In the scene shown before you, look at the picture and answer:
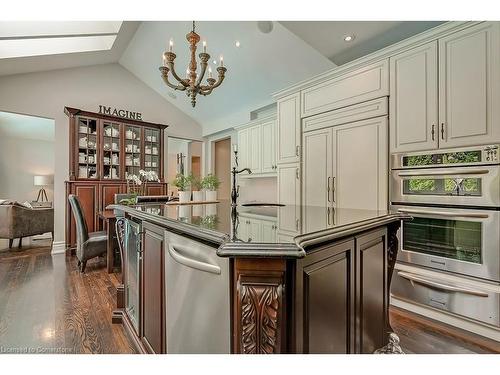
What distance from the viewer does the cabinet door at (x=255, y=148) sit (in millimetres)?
4344

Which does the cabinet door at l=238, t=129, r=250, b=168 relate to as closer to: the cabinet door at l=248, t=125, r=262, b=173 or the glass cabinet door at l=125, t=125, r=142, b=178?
the cabinet door at l=248, t=125, r=262, b=173

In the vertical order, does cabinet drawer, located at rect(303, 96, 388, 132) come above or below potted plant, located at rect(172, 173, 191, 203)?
above

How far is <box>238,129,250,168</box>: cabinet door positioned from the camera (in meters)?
4.63

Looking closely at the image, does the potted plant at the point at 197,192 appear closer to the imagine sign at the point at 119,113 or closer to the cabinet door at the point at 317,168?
the cabinet door at the point at 317,168

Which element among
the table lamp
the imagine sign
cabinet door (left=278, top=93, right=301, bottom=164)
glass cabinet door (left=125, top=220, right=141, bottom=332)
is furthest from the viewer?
the table lamp

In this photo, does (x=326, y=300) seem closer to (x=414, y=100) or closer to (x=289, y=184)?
(x=414, y=100)

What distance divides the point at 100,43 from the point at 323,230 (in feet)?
16.0

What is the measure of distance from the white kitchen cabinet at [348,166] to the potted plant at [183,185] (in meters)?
1.19

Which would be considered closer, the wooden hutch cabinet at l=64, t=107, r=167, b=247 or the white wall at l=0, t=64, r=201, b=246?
the white wall at l=0, t=64, r=201, b=246

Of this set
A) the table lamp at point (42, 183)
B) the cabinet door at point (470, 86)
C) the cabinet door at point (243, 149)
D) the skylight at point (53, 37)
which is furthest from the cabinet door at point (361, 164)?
the table lamp at point (42, 183)

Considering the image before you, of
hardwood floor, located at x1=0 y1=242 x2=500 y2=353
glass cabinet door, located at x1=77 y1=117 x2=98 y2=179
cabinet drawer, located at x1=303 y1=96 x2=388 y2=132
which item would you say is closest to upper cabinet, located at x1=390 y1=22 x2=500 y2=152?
cabinet drawer, located at x1=303 y1=96 x2=388 y2=132

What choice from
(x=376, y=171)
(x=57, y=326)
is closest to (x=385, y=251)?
(x=376, y=171)

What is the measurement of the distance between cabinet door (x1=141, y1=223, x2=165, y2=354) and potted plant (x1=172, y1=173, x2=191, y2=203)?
1073 millimetres

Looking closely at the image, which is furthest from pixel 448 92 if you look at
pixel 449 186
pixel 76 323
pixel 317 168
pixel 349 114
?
pixel 76 323
